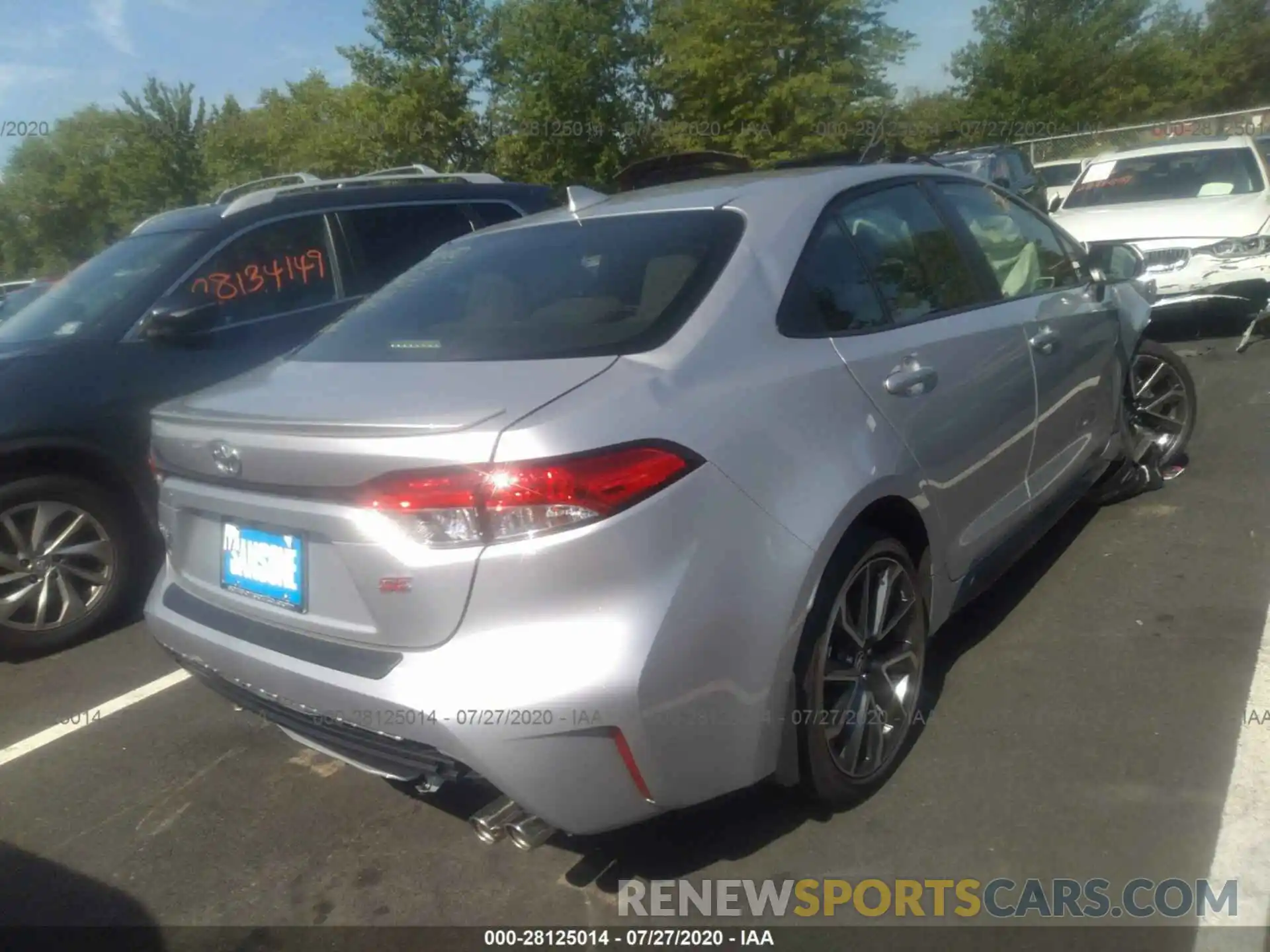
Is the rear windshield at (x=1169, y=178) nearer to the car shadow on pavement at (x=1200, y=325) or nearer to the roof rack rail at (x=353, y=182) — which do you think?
the car shadow on pavement at (x=1200, y=325)

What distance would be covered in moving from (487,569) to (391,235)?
13.4ft

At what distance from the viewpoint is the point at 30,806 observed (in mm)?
3408

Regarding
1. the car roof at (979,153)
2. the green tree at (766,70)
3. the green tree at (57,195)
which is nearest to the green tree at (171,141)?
the green tree at (766,70)

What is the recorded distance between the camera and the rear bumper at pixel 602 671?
2186 mm

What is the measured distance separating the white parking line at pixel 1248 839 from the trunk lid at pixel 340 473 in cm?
187

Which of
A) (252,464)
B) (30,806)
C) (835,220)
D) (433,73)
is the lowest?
(30,806)

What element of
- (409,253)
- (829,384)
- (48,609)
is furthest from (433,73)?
(829,384)

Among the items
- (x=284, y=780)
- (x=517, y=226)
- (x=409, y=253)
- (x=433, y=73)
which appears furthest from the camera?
(x=433, y=73)

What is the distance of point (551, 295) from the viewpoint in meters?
2.99

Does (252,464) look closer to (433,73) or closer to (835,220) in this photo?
(835,220)

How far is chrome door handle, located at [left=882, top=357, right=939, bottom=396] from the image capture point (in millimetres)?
2943

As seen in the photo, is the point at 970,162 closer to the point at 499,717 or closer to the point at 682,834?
the point at 682,834

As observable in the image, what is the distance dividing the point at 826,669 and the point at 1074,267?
263 centimetres

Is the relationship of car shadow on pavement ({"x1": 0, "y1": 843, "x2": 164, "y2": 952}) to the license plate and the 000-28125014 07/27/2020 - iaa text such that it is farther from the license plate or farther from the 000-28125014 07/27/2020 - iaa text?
the 000-28125014 07/27/2020 - iaa text
